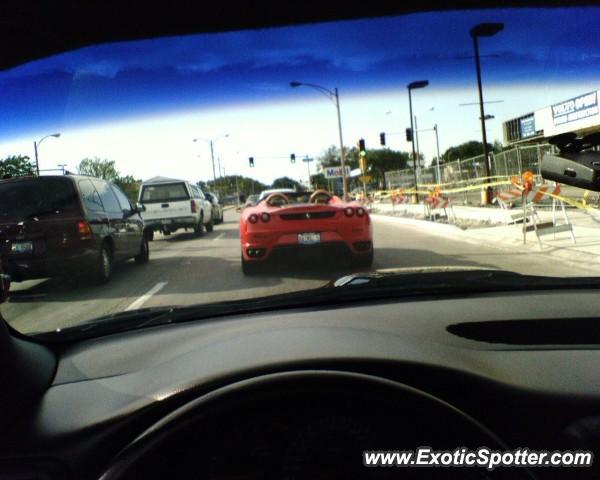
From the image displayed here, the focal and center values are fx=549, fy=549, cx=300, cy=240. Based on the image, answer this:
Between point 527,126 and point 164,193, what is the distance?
2736 mm

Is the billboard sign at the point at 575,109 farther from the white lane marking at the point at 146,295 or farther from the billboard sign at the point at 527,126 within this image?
the white lane marking at the point at 146,295

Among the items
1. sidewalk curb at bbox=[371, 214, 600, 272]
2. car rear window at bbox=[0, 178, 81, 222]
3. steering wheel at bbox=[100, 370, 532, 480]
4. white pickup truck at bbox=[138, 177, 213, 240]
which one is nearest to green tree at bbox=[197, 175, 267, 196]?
white pickup truck at bbox=[138, 177, 213, 240]

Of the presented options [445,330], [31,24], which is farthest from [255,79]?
[445,330]

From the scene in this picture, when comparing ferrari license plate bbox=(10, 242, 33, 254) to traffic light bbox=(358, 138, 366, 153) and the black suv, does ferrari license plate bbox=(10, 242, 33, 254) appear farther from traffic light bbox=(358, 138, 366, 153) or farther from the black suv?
traffic light bbox=(358, 138, 366, 153)

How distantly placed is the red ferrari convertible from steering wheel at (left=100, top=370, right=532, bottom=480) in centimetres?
325

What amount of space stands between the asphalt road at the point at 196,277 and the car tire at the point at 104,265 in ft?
0.25

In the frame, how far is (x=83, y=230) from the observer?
3691mm

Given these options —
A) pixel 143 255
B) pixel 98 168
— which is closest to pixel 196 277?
pixel 143 255

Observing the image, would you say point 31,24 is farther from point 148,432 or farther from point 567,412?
point 567,412

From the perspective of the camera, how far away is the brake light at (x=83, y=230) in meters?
3.58

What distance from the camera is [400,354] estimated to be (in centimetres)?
187

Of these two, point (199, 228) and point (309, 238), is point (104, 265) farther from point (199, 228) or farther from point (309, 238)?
point (199, 228)

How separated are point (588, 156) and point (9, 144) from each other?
2546mm

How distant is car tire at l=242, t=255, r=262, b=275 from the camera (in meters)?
5.64
